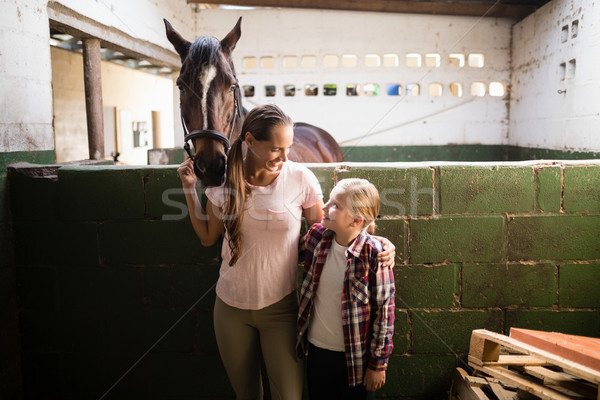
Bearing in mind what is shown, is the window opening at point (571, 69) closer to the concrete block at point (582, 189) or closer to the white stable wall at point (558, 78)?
the white stable wall at point (558, 78)

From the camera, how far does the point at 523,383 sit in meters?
2.08

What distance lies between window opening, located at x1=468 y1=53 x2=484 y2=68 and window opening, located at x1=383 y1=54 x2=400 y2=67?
1.36 metres

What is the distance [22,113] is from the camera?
2.90 meters

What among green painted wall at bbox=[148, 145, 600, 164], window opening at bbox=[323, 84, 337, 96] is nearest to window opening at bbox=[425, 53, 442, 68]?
green painted wall at bbox=[148, 145, 600, 164]

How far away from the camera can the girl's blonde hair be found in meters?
1.80

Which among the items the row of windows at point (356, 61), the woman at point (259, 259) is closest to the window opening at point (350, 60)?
the row of windows at point (356, 61)

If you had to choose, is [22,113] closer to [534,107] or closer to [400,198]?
[400,198]

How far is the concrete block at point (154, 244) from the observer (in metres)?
2.57

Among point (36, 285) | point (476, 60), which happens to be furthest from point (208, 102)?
point (476, 60)

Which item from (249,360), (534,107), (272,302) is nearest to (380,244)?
(272,302)

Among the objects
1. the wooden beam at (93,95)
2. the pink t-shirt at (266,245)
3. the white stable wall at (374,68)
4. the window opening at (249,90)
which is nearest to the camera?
the pink t-shirt at (266,245)

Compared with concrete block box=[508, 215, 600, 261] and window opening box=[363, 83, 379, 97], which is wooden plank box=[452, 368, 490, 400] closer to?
concrete block box=[508, 215, 600, 261]

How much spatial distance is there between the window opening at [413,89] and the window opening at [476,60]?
114cm

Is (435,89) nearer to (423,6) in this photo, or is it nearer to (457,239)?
(423,6)
